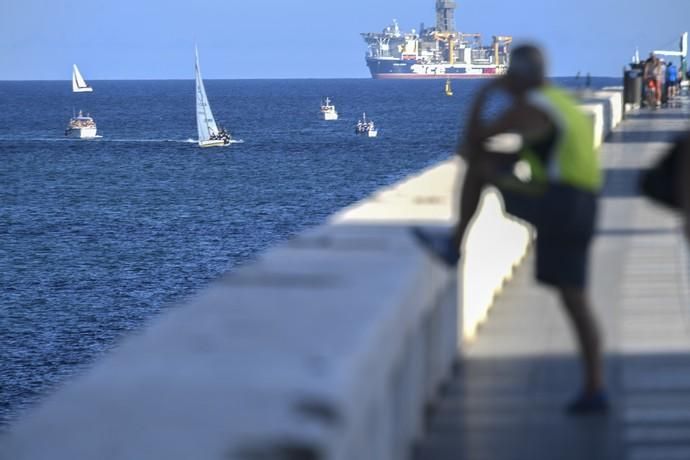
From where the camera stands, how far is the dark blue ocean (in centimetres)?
5400

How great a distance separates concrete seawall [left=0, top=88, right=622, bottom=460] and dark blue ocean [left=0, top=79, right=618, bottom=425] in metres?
37.6

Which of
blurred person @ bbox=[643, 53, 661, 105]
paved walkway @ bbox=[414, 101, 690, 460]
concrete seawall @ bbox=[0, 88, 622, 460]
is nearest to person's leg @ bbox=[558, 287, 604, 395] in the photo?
paved walkway @ bbox=[414, 101, 690, 460]

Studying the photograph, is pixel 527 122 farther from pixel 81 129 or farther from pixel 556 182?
pixel 81 129

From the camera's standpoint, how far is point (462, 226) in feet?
21.8

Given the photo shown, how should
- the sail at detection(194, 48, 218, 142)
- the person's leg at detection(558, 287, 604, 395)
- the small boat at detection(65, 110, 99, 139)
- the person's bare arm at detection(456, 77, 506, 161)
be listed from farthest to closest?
1. the small boat at detection(65, 110, 99, 139)
2. the sail at detection(194, 48, 218, 142)
3. the person's bare arm at detection(456, 77, 506, 161)
4. the person's leg at detection(558, 287, 604, 395)

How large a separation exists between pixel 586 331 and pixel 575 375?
92 centimetres

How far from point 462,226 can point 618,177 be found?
1050 centimetres

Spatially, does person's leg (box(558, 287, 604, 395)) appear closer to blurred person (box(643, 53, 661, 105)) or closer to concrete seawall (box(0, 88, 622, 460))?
concrete seawall (box(0, 88, 622, 460))

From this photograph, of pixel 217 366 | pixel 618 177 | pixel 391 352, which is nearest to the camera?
pixel 217 366

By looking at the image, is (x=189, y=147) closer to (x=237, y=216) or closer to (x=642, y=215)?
(x=237, y=216)

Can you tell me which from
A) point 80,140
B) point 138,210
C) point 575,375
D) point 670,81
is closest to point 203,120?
point 80,140

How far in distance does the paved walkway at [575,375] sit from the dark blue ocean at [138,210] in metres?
34.4

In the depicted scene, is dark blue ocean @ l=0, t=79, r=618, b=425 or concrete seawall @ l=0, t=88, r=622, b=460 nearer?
concrete seawall @ l=0, t=88, r=622, b=460

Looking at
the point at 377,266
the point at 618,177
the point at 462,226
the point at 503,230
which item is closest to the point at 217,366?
the point at 377,266
